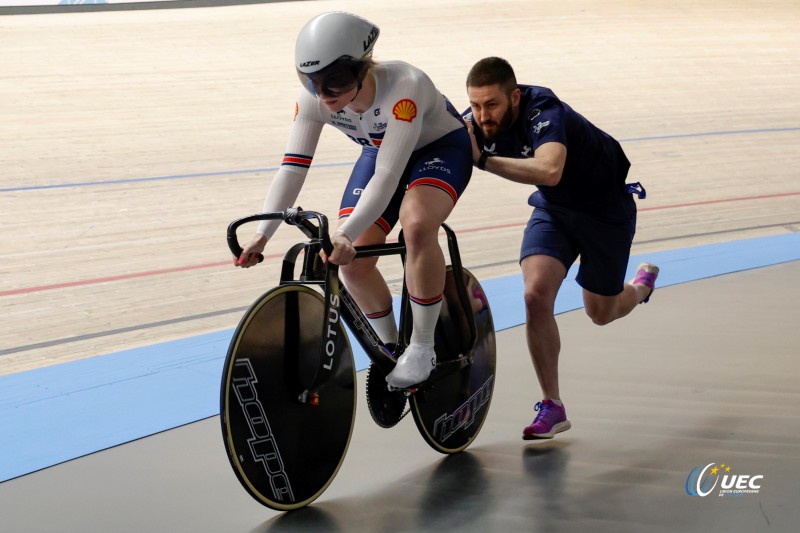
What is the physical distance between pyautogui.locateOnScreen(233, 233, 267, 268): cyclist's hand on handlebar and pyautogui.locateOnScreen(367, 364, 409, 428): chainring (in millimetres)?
442

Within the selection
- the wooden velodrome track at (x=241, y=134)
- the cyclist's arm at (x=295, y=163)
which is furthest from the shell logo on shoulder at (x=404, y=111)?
the wooden velodrome track at (x=241, y=134)

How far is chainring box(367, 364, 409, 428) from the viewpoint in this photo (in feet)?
8.06

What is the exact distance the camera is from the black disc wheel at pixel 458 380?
2605 millimetres

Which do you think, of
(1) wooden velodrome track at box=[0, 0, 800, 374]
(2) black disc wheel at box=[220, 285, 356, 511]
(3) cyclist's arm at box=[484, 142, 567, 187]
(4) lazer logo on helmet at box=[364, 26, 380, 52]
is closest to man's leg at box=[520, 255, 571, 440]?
(3) cyclist's arm at box=[484, 142, 567, 187]

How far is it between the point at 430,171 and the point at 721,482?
108cm

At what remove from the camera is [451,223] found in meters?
6.18

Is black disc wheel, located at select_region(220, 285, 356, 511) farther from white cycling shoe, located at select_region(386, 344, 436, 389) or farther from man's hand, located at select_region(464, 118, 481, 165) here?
man's hand, located at select_region(464, 118, 481, 165)

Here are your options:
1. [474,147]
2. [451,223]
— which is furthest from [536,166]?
[451,223]

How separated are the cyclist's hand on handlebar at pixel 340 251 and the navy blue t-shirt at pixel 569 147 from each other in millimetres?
804

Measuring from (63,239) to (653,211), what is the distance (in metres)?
3.86

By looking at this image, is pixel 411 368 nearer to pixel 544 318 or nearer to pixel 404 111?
pixel 544 318

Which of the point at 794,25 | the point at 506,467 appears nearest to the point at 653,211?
the point at 506,467

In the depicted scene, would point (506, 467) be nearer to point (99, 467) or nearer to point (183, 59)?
point (99, 467)

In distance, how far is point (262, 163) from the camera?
758 cm
